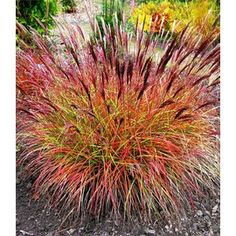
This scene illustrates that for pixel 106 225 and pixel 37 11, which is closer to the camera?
pixel 106 225

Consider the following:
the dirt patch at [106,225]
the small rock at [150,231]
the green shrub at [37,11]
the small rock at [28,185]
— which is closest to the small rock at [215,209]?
the dirt patch at [106,225]

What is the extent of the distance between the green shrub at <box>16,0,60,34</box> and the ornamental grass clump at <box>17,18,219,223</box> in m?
0.41

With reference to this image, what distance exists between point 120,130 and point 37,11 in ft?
3.42

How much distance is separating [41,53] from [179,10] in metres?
0.73

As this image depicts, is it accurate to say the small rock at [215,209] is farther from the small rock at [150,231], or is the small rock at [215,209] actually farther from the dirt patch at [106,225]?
the small rock at [150,231]

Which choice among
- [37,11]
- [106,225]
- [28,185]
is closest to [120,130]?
[106,225]

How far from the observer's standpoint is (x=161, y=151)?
241cm

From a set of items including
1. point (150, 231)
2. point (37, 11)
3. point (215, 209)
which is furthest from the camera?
point (37, 11)

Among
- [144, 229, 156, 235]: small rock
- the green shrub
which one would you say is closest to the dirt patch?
[144, 229, 156, 235]: small rock

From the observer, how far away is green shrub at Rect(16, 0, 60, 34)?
298 cm

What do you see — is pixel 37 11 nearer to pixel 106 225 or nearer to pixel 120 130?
pixel 120 130

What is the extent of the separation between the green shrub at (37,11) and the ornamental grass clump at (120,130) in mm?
413

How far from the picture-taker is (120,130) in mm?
2367
